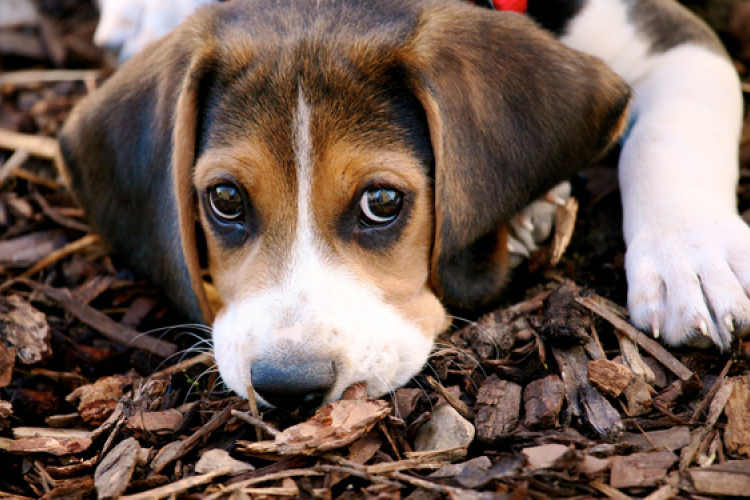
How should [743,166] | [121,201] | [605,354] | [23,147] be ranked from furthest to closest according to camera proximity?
[23,147] < [743,166] < [121,201] < [605,354]

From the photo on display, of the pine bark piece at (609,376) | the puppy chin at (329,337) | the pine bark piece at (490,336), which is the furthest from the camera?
the pine bark piece at (490,336)

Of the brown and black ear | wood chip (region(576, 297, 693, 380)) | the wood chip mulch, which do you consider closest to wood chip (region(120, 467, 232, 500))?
the wood chip mulch

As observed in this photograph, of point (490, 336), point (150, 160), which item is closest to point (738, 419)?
point (490, 336)

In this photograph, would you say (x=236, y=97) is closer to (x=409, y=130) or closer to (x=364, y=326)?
(x=409, y=130)

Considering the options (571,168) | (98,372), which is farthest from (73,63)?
(571,168)

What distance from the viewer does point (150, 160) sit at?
12.7ft

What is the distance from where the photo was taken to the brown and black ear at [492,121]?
3445 millimetres

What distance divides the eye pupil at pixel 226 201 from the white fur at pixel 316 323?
32 centimetres

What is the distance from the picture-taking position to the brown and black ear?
3445 millimetres

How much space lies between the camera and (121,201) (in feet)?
13.7

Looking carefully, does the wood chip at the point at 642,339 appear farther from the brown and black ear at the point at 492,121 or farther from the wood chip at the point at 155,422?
the wood chip at the point at 155,422

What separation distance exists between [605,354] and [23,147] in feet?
13.2

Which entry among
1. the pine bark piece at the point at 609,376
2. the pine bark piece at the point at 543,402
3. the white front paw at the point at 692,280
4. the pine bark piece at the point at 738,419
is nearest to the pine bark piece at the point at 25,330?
the pine bark piece at the point at 543,402

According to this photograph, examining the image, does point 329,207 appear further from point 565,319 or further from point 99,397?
point 99,397
